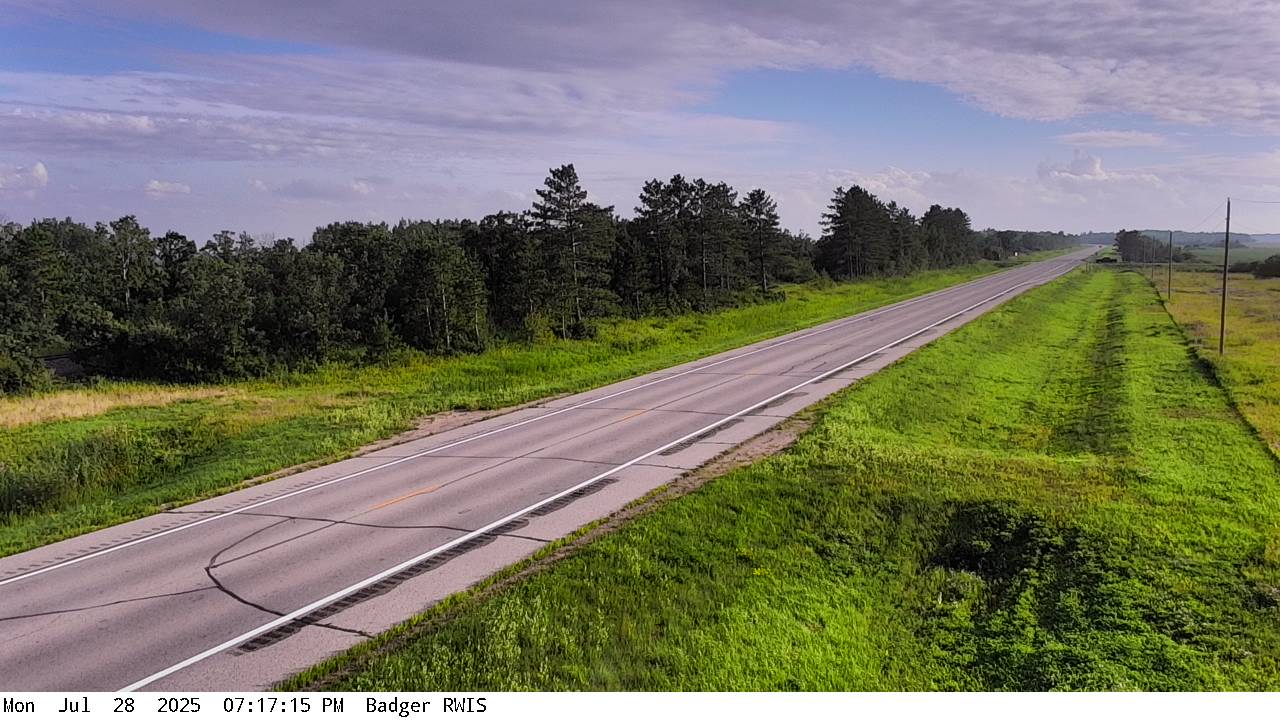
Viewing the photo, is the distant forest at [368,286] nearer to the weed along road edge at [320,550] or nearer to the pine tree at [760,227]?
the pine tree at [760,227]

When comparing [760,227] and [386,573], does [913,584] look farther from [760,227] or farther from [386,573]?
[760,227]

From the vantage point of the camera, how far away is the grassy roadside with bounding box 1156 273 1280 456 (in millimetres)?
24672

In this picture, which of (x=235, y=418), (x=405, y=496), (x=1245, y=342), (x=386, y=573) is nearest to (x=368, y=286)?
(x=235, y=418)

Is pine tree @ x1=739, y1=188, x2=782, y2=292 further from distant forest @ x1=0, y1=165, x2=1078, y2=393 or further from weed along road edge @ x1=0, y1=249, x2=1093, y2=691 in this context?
weed along road edge @ x1=0, y1=249, x2=1093, y2=691

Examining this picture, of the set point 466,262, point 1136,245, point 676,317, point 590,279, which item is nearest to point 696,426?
point 466,262

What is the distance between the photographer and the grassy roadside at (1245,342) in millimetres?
24672

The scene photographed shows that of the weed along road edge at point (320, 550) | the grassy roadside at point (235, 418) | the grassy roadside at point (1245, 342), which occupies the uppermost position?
the grassy roadside at point (1245, 342)

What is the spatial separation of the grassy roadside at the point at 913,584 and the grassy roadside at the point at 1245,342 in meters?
4.07

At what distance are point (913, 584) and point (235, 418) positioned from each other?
83.7 ft

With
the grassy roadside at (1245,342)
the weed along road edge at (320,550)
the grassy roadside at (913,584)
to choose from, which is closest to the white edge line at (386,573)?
the weed along road edge at (320,550)

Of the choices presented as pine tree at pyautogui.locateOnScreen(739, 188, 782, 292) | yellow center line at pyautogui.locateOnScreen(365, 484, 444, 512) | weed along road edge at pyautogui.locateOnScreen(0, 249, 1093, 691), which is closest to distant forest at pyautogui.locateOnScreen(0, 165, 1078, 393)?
pine tree at pyautogui.locateOnScreen(739, 188, 782, 292)

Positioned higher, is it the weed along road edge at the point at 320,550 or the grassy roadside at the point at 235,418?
the weed along road edge at the point at 320,550

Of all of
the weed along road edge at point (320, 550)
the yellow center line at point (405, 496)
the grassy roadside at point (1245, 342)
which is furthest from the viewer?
the grassy roadside at point (1245, 342)

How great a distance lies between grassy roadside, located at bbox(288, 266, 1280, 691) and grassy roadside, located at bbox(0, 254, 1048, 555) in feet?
34.7
